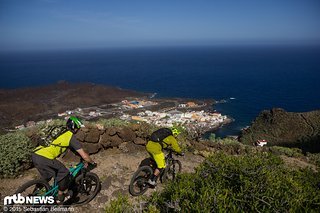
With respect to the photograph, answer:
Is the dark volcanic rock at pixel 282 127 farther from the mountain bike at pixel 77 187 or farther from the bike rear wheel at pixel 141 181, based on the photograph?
the mountain bike at pixel 77 187

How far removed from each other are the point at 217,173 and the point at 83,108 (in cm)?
6035

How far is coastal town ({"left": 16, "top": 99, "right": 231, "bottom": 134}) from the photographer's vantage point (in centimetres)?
5052

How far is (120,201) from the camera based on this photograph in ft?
12.8

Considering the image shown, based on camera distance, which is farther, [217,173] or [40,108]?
[40,108]

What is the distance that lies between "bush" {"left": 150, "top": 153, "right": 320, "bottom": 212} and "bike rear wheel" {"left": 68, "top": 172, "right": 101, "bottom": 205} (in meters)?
2.58

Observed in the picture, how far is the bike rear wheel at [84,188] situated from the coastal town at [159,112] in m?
39.7

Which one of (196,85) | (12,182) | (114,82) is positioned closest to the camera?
(12,182)

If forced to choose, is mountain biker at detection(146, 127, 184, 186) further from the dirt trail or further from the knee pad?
the knee pad

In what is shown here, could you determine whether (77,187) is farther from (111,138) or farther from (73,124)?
(111,138)

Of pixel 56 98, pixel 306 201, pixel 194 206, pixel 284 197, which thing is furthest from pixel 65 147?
pixel 56 98

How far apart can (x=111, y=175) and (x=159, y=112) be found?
50.3 metres

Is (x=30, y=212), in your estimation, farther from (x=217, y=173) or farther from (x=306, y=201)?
(x=306, y=201)

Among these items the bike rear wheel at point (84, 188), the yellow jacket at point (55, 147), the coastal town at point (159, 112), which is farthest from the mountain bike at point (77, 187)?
the coastal town at point (159, 112)

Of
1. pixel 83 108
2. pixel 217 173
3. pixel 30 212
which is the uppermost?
pixel 217 173
